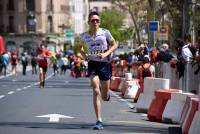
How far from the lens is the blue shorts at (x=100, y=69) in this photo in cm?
1631

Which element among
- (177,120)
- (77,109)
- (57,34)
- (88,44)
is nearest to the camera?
(88,44)

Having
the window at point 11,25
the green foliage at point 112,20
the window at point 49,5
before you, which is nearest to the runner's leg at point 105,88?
the green foliage at point 112,20

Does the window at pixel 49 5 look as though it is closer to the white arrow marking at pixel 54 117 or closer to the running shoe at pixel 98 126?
the white arrow marking at pixel 54 117

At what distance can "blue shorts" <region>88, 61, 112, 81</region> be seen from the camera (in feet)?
53.5

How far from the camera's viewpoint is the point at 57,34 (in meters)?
145

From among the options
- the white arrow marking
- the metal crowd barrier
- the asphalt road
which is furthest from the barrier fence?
the white arrow marking

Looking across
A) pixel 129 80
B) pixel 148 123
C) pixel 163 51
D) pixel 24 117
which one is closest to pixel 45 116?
pixel 24 117

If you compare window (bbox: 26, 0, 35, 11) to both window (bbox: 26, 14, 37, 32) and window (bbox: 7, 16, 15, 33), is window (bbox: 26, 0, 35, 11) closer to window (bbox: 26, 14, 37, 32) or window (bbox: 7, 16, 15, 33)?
window (bbox: 26, 14, 37, 32)

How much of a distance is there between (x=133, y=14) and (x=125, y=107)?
45.0 m

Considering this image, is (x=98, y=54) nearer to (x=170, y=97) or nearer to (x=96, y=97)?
(x=96, y=97)

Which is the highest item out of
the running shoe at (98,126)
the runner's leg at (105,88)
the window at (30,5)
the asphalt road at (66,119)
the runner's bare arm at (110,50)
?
the window at (30,5)

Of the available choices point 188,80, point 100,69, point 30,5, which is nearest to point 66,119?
point 100,69

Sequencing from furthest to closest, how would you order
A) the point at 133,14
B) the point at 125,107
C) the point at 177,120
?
the point at 133,14, the point at 125,107, the point at 177,120

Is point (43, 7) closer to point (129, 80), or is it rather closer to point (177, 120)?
point (129, 80)
